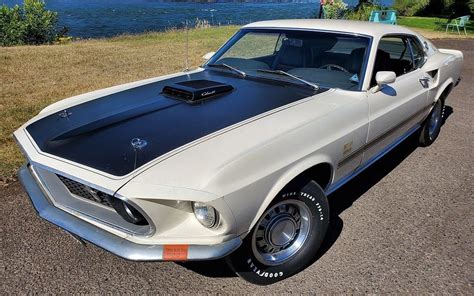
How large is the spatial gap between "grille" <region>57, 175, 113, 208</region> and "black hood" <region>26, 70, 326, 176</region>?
15cm

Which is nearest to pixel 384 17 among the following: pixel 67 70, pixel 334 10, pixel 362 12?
pixel 362 12

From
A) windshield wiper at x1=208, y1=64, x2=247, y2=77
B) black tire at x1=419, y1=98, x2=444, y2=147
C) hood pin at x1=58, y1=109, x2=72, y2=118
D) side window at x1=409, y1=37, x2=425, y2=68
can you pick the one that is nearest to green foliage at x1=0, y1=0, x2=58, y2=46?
windshield wiper at x1=208, y1=64, x2=247, y2=77

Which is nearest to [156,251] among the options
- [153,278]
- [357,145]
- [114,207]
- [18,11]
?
[114,207]

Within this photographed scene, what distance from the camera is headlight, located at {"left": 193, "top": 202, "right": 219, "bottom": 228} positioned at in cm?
211

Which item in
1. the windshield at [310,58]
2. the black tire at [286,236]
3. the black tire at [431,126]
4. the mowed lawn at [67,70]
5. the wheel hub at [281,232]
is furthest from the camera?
the mowed lawn at [67,70]

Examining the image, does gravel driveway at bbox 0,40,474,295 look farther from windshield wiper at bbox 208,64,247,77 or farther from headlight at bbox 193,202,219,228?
windshield wiper at bbox 208,64,247,77

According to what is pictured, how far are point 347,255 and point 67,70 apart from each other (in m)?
8.05

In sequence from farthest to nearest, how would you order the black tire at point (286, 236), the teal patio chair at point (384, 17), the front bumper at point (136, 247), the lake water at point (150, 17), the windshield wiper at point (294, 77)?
the lake water at point (150, 17) → the teal patio chair at point (384, 17) → the windshield wiper at point (294, 77) → the black tire at point (286, 236) → the front bumper at point (136, 247)

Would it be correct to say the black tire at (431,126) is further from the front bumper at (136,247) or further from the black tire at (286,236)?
the front bumper at (136,247)

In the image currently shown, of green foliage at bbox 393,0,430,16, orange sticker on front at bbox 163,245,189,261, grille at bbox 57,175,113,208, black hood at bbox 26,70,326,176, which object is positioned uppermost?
black hood at bbox 26,70,326,176

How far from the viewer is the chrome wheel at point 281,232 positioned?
250 centimetres

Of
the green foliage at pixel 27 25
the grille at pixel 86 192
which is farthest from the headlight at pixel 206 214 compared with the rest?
the green foliage at pixel 27 25

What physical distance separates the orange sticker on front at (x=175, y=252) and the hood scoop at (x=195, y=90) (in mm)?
1217

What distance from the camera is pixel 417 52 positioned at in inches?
174
